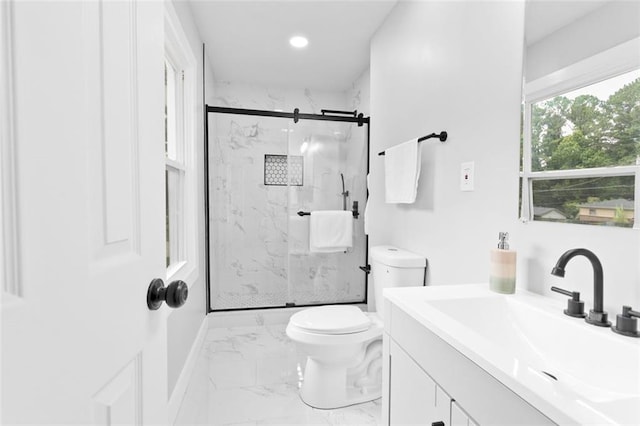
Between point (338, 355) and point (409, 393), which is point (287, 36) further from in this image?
point (409, 393)

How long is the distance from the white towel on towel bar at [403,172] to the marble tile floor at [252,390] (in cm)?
119

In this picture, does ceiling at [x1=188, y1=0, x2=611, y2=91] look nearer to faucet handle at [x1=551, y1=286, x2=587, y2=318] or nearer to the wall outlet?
the wall outlet

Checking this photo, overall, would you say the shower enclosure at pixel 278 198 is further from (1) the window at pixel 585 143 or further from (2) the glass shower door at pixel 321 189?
(1) the window at pixel 585 143

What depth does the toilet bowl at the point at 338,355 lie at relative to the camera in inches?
69.2

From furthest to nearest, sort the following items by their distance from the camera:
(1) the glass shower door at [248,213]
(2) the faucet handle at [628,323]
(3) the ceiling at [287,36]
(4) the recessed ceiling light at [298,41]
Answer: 1. (1) the glass shower door at [248,213]
2. (4) the recessed ceiling light at [298,41]
3. (3) the ceiling at [287,36]
4. (2) the faucet handle at [628,323]

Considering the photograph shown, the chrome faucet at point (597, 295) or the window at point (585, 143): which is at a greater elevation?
the window at point (585, 143)

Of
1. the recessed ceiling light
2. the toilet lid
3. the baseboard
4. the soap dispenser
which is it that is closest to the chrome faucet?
the soap dispenser

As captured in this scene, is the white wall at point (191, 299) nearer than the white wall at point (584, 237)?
No

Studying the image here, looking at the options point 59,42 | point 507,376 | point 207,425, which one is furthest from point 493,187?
point 207,425

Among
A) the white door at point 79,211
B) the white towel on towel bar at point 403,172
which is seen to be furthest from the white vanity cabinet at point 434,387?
the white towel on towel bar at point 403,172

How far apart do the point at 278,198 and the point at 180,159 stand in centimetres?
111

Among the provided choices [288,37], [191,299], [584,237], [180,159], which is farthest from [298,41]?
[584,237]

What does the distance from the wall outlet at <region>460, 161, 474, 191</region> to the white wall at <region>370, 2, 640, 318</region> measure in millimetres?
27

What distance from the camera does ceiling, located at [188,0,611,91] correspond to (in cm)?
220
